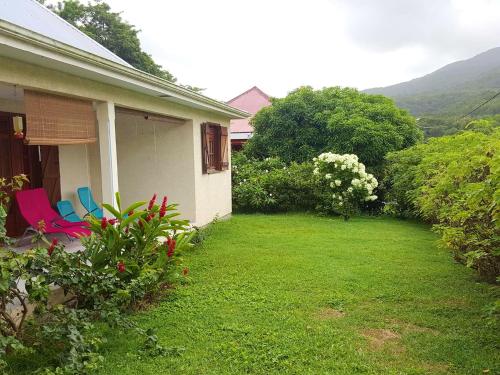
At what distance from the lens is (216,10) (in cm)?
1680

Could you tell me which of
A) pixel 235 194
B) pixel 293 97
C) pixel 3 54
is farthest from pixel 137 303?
pixel 293 97

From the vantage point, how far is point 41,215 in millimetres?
6562

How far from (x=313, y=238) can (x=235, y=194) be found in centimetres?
462

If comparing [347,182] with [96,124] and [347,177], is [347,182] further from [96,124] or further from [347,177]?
[96,124]

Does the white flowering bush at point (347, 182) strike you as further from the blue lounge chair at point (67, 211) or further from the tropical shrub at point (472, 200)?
the blue lounge chair at point (67, 211)

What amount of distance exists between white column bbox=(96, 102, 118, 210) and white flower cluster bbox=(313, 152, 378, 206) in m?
7.37

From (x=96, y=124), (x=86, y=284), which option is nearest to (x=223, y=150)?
(x=96, y=124)

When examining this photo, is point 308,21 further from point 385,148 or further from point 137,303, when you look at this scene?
point 137,303

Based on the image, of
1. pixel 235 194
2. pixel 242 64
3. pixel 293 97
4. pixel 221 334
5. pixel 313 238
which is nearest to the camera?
pixel 221 334

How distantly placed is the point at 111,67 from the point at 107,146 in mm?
1194

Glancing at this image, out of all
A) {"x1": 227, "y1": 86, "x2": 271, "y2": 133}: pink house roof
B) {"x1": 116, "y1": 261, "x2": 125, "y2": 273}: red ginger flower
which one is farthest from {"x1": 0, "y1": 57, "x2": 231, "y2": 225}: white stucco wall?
{"x1": 227, "y1": 86, "x2": 271, "y2": 133}: pink house roof

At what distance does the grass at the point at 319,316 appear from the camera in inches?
135

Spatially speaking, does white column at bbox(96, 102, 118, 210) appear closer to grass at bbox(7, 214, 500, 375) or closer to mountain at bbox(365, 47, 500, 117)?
grass at bbox(7, 214, 500, 375)

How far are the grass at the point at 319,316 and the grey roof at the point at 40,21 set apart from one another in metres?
3.40
